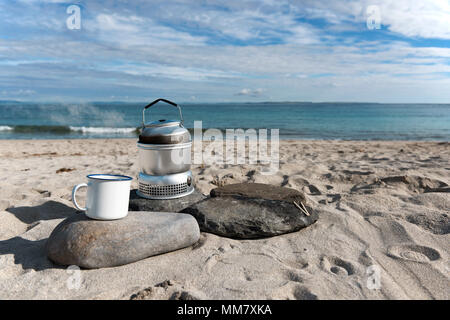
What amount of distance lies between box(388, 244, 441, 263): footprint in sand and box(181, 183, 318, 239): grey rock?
775 millimetres

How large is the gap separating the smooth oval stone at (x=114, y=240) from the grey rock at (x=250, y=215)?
373 millimetres

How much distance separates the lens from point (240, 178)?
5031 mm

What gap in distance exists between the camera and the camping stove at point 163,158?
3.00 meters

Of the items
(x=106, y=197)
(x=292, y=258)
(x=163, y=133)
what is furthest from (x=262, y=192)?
(x=106, y=197)

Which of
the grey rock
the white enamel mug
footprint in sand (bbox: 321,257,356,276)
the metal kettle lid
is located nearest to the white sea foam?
the metal kettle lid

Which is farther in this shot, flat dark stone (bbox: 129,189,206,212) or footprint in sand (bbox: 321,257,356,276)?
flat dark stone (bbox: 129,189,206,212)

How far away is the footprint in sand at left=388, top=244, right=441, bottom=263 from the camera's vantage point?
2.45 metres

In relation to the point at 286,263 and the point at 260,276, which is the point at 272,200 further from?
the point at 260,276

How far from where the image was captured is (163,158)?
3.05 m

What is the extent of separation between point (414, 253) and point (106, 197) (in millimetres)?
2478

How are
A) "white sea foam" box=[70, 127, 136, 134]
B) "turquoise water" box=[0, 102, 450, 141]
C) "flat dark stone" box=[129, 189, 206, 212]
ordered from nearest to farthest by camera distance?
1. "flat dark stone" box=[129, 189, 206, 212]
2. "turquoise water" box=[0, 102, 450, 141]
3. "white sea foam" box=[70, 127, 136, 134]

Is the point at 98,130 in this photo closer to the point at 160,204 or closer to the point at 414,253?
the point at 160,204

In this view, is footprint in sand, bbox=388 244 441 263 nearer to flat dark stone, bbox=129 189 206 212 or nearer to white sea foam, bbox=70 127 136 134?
flat dark stone, bbox=129 189 206 212

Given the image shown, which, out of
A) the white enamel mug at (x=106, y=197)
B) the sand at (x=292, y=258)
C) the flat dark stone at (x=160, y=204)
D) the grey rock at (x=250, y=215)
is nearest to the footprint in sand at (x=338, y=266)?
the sand at (x=292, y=258)
